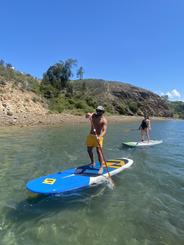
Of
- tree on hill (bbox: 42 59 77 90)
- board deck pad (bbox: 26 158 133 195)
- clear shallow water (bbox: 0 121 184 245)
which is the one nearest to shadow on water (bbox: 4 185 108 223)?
clear shallow water (bbox: 0 121 184 245)

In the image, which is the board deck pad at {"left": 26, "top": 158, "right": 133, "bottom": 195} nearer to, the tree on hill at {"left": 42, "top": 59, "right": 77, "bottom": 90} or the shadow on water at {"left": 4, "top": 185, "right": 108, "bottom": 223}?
the shadow on water at {"left": 4, "top": 185, "right": 108, "bottom": 223}

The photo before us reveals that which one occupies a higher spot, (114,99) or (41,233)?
(114,99)

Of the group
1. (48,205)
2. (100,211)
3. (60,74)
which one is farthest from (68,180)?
(60,74)

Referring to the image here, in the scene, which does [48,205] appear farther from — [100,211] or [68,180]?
[100,211]

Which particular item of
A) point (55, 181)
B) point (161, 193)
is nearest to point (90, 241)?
point (55, 181)

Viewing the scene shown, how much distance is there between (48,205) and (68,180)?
1.15 m

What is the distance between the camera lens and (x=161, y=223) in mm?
5906

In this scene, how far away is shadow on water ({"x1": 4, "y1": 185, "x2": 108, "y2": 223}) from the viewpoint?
6141 mm

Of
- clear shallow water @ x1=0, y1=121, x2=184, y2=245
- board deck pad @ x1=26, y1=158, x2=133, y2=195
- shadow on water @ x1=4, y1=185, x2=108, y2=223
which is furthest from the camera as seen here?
board deck pad @ x1=26, y1=158, x2=133, y2=195

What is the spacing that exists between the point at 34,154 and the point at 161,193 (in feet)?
25.7

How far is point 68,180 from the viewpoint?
766cm

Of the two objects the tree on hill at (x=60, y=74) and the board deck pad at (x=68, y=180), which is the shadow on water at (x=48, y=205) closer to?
the board deck pad at (x=68, y=180)

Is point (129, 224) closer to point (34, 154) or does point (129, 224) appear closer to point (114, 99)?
point (34, 154)

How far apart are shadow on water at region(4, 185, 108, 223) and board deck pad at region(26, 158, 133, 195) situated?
309 millimetres
